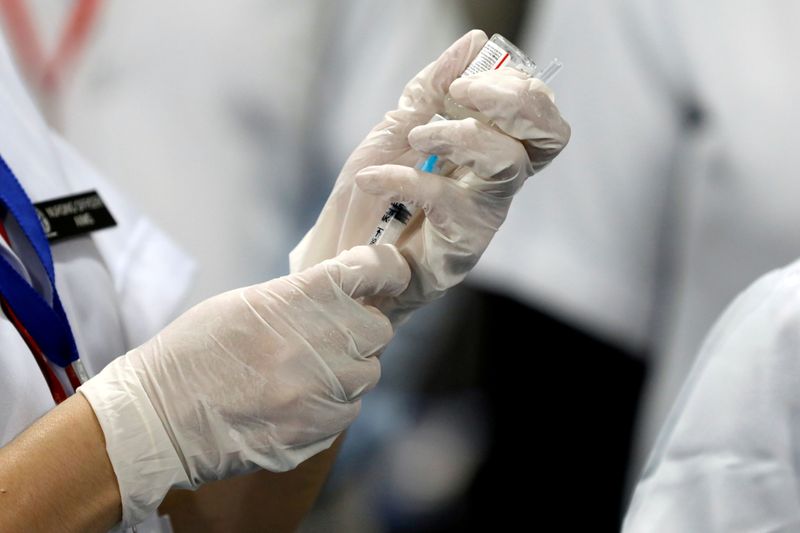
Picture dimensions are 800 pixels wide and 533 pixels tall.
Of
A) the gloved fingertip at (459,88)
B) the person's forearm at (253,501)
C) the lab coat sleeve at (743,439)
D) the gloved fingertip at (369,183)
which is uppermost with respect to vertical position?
the gloved fingertip at (459,88)

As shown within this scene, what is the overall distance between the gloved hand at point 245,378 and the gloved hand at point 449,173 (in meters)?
0.05

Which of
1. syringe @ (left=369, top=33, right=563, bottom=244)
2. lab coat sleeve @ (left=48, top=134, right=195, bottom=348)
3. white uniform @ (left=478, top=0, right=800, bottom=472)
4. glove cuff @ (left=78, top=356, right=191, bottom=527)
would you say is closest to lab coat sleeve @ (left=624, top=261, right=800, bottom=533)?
white uniform @ (left=478, top=0, right=800, bottom=472)

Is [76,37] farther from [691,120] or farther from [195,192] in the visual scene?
[691,120]

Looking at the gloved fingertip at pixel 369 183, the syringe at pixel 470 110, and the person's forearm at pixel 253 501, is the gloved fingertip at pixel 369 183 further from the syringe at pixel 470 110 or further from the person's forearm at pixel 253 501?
the person's forearm at pixel 253 501

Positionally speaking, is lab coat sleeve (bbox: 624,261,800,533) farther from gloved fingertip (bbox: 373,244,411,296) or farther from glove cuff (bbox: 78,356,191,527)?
glove cuff (bbox: 78,356,191,527)

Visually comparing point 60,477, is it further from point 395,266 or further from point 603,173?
point 603,173

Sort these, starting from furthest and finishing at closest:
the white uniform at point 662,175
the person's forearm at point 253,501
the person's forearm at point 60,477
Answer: the white uniform at point 662,175
the person's forearm at point 253,501
the person's forearm at point 60,477

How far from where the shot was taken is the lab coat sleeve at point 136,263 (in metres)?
0.86

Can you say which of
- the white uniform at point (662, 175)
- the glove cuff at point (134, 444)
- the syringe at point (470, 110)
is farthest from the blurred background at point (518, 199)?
the glove cuff at point (134, 444)

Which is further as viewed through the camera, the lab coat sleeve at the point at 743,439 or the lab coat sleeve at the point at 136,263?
the lab coat sleeve at the point at 136,263

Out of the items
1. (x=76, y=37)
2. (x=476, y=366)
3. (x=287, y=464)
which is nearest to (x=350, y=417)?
(x=287, y=464)

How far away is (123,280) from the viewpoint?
34.9 inches

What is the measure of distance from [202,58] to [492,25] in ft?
1.60

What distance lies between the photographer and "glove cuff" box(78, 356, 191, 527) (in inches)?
23.3
